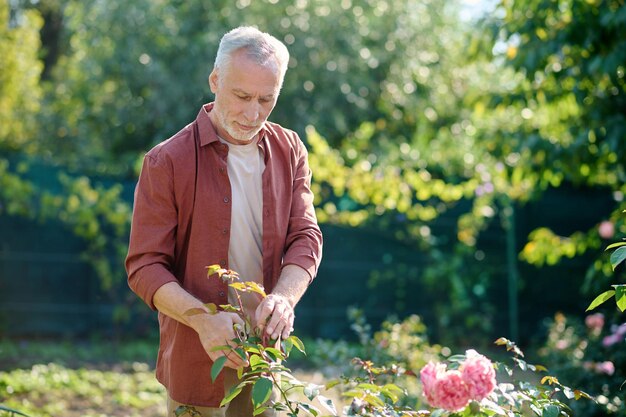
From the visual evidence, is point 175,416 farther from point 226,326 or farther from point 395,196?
point 395,196

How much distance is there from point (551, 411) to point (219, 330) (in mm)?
850

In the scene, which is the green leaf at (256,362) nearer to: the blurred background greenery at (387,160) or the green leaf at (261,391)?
the green leaf at (261,391)

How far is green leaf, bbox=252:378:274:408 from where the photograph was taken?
218 cm

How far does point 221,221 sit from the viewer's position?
8.73 feet

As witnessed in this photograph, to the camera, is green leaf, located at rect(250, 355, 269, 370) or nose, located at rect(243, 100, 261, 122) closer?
green leaf, located at rect(250, 355, 269, 370)

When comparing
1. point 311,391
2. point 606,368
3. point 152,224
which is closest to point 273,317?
point 311,391

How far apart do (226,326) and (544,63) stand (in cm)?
367

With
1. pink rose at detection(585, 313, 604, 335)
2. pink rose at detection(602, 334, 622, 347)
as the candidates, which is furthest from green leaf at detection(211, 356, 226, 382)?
pink rose at detection(585, 313, 604, 335)

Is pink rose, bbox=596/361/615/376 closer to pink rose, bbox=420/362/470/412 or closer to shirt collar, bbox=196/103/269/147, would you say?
shirt collar, bbox=196/103/269/147

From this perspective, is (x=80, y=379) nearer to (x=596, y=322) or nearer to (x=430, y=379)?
(x=596, y=322)

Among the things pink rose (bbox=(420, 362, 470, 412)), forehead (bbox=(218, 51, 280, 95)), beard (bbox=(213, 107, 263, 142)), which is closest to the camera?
pink rose (bbox=(420, 362, 470, 412))

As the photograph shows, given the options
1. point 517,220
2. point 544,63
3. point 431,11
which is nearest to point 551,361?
point 544,63

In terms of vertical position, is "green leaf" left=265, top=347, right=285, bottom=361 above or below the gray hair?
below

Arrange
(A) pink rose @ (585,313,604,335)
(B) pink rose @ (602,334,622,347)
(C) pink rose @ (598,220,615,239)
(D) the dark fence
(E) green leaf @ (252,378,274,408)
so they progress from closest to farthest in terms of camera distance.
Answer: (E) green leaf @ (252,378,274,408) < (B) pink rose @ (602,334,622,347) < (C) pink rose @ (598,220,615,239) < (A) pink rose @ (585,313,604,335) < (D) the dark fence
